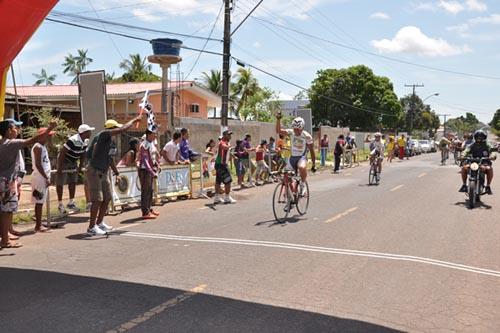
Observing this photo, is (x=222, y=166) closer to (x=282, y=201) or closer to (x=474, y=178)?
(x=282, y=201)

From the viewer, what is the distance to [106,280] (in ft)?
20.4

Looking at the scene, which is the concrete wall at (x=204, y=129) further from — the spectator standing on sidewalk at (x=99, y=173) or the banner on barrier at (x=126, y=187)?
the spectator standing on sidewalk at (x=99, y=173)

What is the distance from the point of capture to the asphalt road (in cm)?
491

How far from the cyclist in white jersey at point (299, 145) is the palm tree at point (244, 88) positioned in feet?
132

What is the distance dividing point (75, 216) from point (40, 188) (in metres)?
2.09

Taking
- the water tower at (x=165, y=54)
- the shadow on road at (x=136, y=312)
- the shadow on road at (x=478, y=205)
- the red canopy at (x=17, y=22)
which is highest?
the water tower at (x=165, y=54)

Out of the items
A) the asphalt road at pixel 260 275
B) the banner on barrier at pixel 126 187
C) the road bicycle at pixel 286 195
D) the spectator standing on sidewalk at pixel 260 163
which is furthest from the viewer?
the spectator standing on sidewalk at pixel 260 163

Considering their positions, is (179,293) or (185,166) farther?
(185,166)

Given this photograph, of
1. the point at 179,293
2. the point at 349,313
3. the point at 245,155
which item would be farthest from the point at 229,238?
the point at 245,155

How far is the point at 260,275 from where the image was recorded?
254 inches

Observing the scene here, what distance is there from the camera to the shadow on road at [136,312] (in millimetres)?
4684

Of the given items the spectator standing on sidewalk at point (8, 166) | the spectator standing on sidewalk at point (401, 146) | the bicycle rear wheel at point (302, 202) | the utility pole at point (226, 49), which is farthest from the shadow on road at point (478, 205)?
the spectator standing on sidewalk at point (401, 146)

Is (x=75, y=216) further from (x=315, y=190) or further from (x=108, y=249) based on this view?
(x=315, y=190)

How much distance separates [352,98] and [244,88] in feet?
66.9
